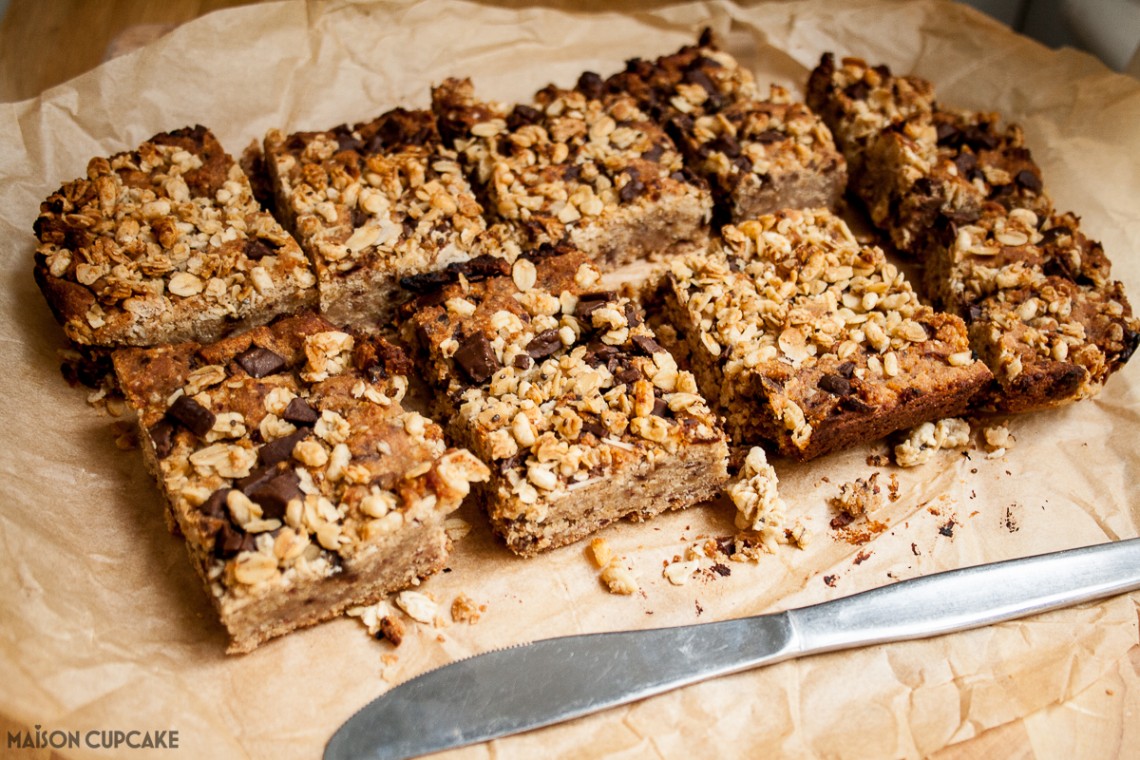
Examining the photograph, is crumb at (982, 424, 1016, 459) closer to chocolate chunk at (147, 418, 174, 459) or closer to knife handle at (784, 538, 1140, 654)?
knife handle at (784, 538, 1140, 654)

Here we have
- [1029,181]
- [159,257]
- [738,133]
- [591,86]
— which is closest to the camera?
[159,257]

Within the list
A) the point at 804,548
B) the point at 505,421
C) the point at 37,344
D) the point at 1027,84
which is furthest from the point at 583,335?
the point at 1027,84

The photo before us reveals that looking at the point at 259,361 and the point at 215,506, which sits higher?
the point at 259,361

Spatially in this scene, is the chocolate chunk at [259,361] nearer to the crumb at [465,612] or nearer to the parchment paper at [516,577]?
the parchment paper at [516,577]

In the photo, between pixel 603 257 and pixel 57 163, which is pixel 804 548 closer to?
pixel 603 257

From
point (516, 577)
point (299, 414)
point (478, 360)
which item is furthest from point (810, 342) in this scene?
point (299, 414)

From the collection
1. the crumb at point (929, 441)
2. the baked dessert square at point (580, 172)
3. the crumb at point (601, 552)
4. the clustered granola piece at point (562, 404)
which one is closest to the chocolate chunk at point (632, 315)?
the clustered granola piece at point (562, 404)

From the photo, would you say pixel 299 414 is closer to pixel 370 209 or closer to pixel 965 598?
pixel 370 209
